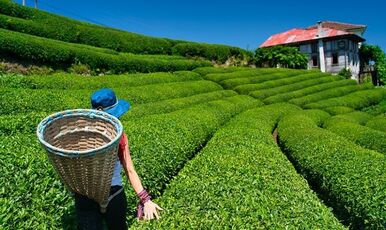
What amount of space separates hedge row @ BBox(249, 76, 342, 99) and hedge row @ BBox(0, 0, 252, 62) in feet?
35.9

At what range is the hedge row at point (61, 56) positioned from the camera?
2406 centimetres

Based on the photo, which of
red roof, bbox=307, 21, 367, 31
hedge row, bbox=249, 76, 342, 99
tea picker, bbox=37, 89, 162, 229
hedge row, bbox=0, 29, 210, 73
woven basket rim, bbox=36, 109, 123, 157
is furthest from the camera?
red roof, bbox=307, 21, 367, 31

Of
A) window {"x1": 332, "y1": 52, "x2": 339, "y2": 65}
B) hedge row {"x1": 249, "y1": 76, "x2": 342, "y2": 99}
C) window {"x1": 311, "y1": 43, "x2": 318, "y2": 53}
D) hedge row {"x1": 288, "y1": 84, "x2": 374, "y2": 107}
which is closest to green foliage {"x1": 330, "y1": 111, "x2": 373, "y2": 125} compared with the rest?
hedge row {"x1": 288, "y1": 84, "x2": 374, "y2": 107}

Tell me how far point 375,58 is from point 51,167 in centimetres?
6586

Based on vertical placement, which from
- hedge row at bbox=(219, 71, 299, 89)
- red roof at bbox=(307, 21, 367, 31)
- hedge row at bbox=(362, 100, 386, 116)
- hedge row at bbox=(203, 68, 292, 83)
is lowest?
hedge row at bbox=(362, 100, 386, 116)

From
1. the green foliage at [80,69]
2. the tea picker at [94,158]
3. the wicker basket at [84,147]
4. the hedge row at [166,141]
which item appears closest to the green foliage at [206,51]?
the green foliage at [80,69]

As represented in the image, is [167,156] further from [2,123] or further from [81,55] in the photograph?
[81,55]

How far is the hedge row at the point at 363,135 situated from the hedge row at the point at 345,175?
2899 mm

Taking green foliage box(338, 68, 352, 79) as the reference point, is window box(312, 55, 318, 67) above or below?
above

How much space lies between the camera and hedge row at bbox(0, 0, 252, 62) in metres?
29.3

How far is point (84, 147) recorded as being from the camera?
4.56 m

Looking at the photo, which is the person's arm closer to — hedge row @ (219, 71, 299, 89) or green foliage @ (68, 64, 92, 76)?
green foliage @ (68, 64, 92, 76)

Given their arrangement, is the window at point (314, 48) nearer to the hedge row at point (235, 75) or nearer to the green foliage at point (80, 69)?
the hedge row at point (235, 75)

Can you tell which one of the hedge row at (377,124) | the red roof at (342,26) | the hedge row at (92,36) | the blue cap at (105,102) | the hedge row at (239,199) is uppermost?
the red roof at (342,26)
